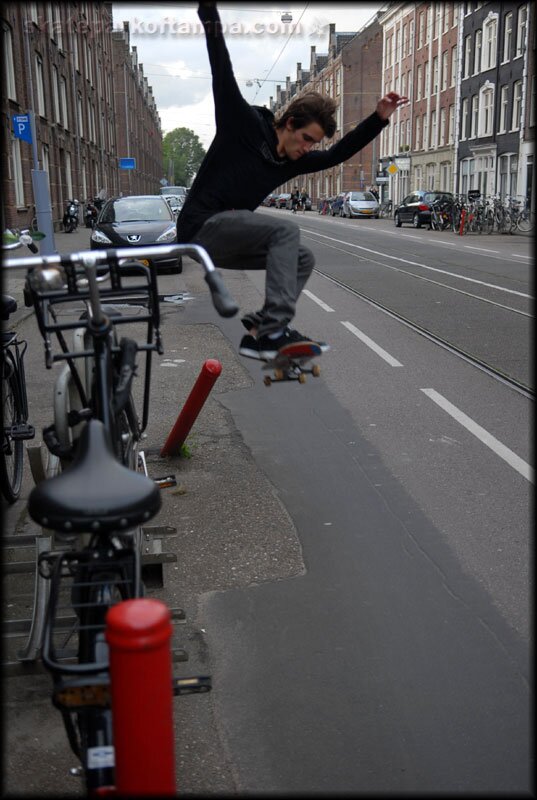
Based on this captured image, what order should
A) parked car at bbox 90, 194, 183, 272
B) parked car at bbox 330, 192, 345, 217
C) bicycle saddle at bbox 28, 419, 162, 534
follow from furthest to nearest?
parked car at bbox 330, 192, 345, 217
parked car at bbox 90, 194, 183, 272
bicycle saddle at bbox 28, 419, 162, 534

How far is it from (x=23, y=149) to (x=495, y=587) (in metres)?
26.3

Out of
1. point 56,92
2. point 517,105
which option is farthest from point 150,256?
point 517,105

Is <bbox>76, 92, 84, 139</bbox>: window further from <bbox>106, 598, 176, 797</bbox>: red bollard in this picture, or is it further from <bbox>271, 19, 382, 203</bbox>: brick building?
<bbox>106, 598, 176, 797</bbox>: red bollard

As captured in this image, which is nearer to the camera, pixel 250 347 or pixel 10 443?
pixel 250 347

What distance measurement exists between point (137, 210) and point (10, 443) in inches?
542

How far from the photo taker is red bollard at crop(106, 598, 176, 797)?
156 centimetres

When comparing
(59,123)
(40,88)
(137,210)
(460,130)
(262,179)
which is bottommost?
(137,210)

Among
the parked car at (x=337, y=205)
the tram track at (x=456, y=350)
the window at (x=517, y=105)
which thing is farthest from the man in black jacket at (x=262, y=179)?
the parked car at (x=337, y=205)

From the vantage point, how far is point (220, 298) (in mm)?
2359

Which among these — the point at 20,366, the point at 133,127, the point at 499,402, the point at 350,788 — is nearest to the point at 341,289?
the point at 499,402

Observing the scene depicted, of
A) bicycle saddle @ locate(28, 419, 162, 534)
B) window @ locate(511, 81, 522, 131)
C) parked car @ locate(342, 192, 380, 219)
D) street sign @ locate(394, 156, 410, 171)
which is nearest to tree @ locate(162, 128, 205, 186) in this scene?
bicycle saddle @ locate(28, 419, 162, 534)

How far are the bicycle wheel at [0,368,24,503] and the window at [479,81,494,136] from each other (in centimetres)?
4505

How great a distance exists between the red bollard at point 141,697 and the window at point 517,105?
4343 centimetres

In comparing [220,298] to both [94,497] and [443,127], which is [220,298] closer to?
[94,497]
